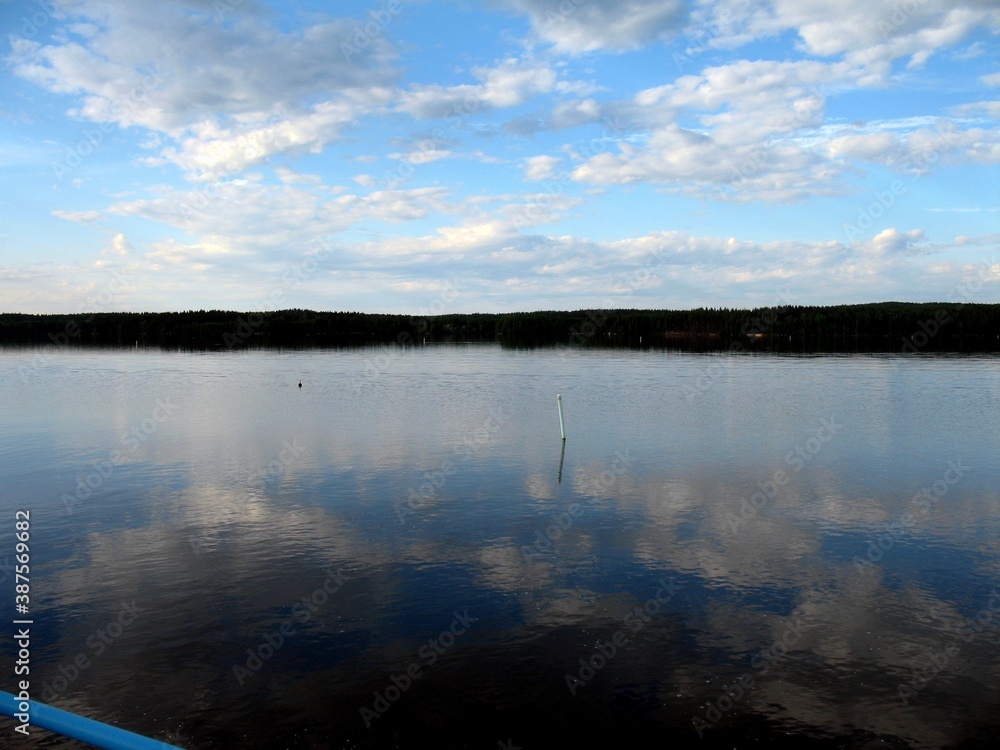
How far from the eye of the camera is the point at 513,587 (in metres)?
14.3

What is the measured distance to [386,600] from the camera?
538 inches

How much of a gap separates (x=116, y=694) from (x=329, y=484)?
1311 centimetres

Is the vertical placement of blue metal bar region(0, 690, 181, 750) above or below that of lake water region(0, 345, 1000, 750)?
above

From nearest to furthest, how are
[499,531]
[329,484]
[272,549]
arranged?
[272,549]
[499,531]
[329,484]

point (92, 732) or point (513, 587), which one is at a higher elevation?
point (92, 732)

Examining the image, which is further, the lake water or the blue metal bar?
the lake water

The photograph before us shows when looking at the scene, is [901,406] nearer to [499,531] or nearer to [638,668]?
[499,531]

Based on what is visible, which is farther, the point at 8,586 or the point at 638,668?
the point at 8,586

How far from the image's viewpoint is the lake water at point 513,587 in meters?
10.0

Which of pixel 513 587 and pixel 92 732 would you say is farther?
pixel 513 587

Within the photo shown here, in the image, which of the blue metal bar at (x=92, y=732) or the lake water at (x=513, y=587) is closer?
the blue metal bar at (x=92, y=732)

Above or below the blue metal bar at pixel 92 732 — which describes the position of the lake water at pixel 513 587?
below

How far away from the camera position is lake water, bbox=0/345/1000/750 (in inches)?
395

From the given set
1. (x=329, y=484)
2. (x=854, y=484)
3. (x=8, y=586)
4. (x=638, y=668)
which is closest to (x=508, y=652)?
(x=638, y=668)
